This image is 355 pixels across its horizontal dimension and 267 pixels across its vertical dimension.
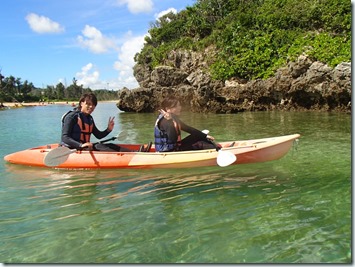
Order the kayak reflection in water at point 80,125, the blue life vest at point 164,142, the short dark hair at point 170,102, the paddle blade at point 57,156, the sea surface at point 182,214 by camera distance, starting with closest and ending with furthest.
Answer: the sea surface at point 182,214 → the short dark hair at point 170,102 → the paddle blade at point 57,156 → the blue life vest at point 164,142 → the kayak reflection in water at point 80,125

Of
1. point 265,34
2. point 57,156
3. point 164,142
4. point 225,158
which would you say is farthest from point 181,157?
point 265,34

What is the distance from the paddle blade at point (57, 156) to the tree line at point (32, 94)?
2378 inches

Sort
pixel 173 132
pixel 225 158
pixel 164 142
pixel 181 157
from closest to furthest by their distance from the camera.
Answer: pixel 225 158 → pixel 181 157 → pixel 173 132 → pixel 164 142

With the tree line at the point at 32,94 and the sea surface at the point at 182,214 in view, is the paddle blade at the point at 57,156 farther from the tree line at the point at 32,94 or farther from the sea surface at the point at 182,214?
the tree line at the point at 32,94

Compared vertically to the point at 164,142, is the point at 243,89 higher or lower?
higher

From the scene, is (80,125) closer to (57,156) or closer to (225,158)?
(57,156)

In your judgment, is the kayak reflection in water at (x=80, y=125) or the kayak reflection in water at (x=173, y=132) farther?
the kayak reflection in water at (x=80, y=125)

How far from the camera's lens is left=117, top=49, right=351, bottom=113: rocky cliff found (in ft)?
57.3

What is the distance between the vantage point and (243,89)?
70.7ft

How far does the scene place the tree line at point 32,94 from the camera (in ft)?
225

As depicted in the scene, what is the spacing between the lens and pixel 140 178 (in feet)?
18.9

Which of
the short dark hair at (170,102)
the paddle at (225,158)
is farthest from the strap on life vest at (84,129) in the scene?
the paddle at (225,158)

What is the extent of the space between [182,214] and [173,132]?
2.27 meters

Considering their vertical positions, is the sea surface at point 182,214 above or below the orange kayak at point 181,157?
below
